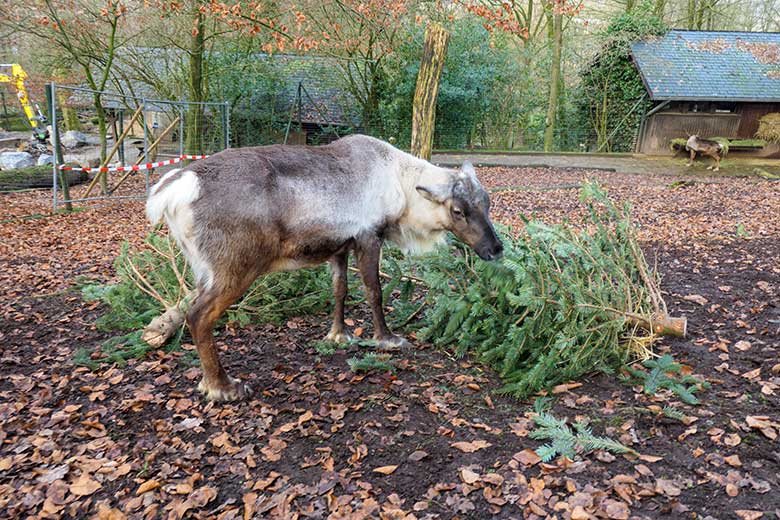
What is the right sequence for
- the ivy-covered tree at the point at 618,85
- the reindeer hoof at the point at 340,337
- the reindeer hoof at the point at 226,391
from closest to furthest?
1. the reindeer hoof at the point at 226,391
2. the reindeer hoof at the point at 340,337
3. the ivy-covered tree at the point at 618,85

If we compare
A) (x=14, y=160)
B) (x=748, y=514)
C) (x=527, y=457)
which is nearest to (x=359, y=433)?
(x=527, y=457)

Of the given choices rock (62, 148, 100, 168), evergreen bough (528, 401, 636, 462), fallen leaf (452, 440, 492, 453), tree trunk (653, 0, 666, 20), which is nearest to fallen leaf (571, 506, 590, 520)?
evergreen bough (528, 401, 636, 462)

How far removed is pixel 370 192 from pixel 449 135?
1679 cm

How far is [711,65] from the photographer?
64.0 feet

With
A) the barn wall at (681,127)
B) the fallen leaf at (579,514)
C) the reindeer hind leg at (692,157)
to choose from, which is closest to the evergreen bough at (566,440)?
the fallen leaf at (579,514)

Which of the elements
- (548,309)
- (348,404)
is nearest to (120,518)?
(348,404)

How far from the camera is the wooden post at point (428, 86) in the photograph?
7.18m

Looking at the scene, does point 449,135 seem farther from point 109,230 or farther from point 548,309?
point 548,309

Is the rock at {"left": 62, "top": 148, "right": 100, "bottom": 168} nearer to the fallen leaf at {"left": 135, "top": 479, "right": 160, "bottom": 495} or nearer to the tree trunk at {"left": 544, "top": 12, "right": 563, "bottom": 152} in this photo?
the tree trunk at {"left": 544, "top": 12, "right": 563, "bottom": 152}

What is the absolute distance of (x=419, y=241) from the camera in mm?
4582

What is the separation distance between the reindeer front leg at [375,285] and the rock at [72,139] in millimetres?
20474

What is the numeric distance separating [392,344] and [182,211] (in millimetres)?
1937

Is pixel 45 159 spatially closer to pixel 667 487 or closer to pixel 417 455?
pixel 417 455

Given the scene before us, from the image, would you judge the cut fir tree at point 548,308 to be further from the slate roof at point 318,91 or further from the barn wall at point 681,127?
the barn wall at point 681,127
